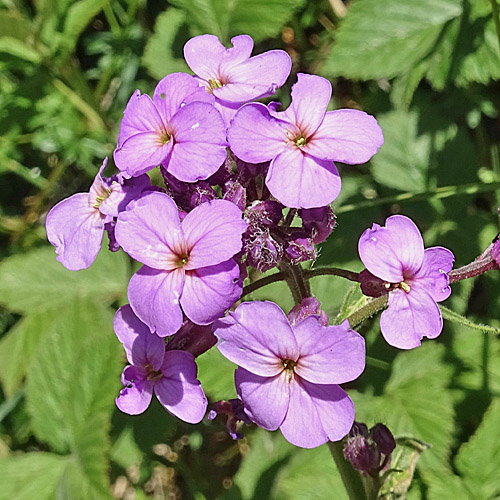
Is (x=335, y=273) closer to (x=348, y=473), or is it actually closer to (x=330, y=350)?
(x=330, y=350)

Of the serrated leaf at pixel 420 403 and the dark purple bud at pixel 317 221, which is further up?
the dark purple bud at pixel 317 221

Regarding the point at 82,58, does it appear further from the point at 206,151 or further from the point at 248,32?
the point at 206,151

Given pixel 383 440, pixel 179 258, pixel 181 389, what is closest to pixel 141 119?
pixel 179 258

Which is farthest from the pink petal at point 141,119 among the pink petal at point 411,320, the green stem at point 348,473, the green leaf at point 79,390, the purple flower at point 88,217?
the green leaf at point 79,390

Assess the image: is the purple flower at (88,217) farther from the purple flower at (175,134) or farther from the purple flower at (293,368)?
the purple flower at (293,368)

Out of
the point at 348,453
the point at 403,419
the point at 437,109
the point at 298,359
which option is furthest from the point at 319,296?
the point at 437,109

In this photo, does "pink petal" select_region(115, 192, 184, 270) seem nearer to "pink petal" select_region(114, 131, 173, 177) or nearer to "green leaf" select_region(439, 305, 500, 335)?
"pink petal" select_region(114, 131, 173, 177)
